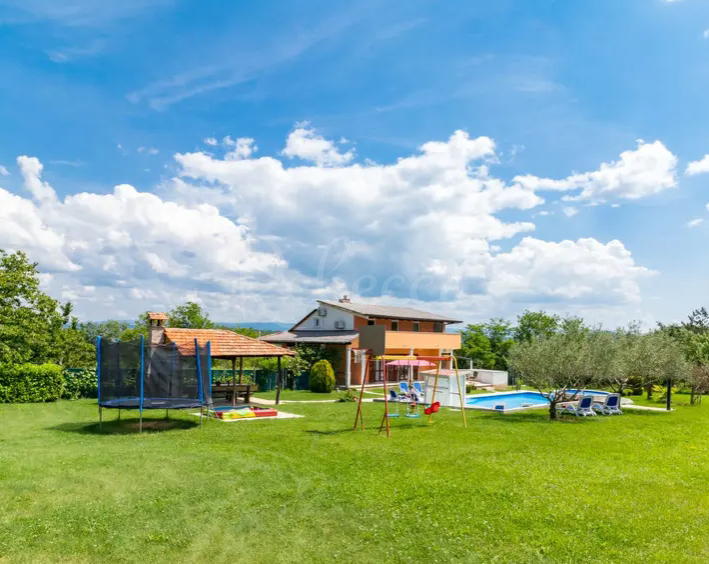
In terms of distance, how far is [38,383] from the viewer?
22.5m

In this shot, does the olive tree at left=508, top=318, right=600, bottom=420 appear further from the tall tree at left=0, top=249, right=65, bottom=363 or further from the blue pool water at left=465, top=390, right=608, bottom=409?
the tall tree at left=0, top=249, right=65, bottom=363

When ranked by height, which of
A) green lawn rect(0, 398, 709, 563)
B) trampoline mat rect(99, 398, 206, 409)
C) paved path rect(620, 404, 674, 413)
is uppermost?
trampoline mat rect(99, 398, 206, 409)

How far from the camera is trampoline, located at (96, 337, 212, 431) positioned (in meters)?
16.3

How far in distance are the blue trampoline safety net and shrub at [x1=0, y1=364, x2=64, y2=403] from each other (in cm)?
847

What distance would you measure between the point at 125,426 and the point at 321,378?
14.5m

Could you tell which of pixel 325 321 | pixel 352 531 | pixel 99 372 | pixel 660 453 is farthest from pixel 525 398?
pixel 352 531

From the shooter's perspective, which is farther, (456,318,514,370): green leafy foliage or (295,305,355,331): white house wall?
(456,318,514,370): green leafy foliage

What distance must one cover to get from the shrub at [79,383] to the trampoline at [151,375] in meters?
8.86

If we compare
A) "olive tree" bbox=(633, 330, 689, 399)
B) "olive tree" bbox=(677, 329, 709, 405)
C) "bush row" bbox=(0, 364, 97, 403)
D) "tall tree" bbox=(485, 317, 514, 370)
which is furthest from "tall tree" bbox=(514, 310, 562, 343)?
"bush row" bbox=(0, 364, 97, 403)

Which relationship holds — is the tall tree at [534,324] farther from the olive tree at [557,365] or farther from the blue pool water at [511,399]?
the olive tree at [557,365]

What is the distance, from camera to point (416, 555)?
647cm

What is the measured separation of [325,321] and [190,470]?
28918mm

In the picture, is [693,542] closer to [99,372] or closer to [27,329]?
[99,372]

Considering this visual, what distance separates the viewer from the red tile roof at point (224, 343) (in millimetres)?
21656
